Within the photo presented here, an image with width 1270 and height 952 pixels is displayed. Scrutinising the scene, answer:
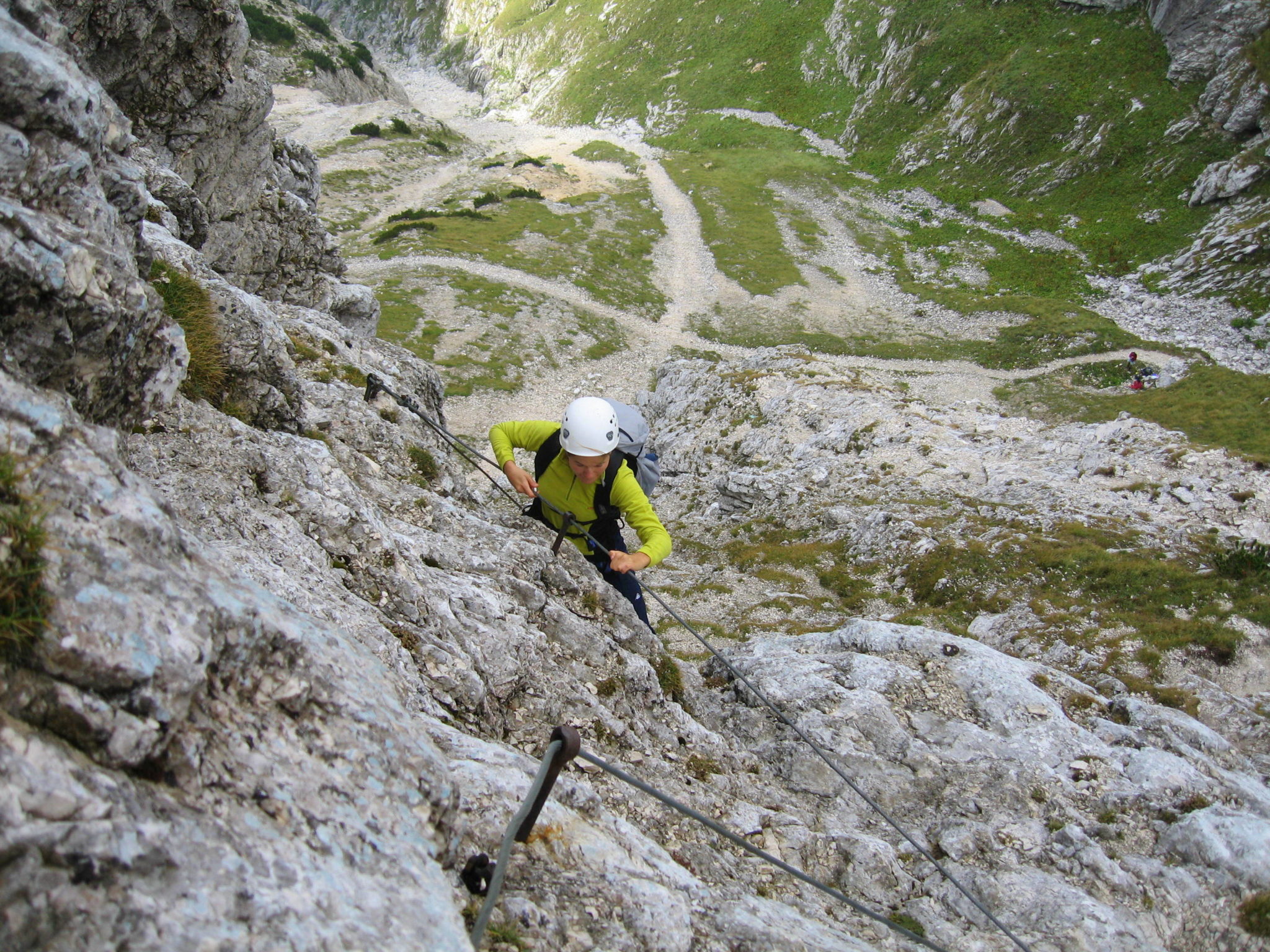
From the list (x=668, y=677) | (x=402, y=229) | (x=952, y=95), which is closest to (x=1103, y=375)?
(x=668, y=677)

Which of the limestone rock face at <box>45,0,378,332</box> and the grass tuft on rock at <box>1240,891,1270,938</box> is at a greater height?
the limestone rock face at <box>45,0,378,332</box>

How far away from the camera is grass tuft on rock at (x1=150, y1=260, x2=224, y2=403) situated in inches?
363

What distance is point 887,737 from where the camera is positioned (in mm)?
11945

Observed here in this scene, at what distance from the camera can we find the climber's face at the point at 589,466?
9.44 m

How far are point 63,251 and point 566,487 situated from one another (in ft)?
22.2

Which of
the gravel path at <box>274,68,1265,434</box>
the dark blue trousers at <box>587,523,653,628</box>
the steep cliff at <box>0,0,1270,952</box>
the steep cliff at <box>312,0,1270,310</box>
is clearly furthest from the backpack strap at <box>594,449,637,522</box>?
the steep cliff at <box>312,0,1270,310</box>

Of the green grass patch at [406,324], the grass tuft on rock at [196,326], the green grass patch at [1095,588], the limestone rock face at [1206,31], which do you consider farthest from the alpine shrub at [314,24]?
the green grass patch at [1095,588]

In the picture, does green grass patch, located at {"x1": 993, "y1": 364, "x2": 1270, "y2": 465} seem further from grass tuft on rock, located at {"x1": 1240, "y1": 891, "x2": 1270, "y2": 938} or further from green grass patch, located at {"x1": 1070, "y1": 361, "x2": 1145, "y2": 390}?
grass tuft on rock, located at {"x1": 1240, "y1": 891, "x2": 1270, "y2": 938}

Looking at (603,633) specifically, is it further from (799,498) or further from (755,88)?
(755,88)

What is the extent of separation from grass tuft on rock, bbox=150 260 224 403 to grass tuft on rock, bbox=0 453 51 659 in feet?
19.4

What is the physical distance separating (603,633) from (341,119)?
125 m

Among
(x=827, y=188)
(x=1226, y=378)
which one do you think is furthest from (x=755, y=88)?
(x=1226, y=378)

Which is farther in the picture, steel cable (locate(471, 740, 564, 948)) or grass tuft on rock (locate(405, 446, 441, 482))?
grass tuft on rock (locate(405, 446, 441, 482))

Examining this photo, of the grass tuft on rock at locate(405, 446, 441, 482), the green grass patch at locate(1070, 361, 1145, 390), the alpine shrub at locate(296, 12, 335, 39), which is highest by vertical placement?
the alpine shrub at locate(296, 12, 335, 39)
